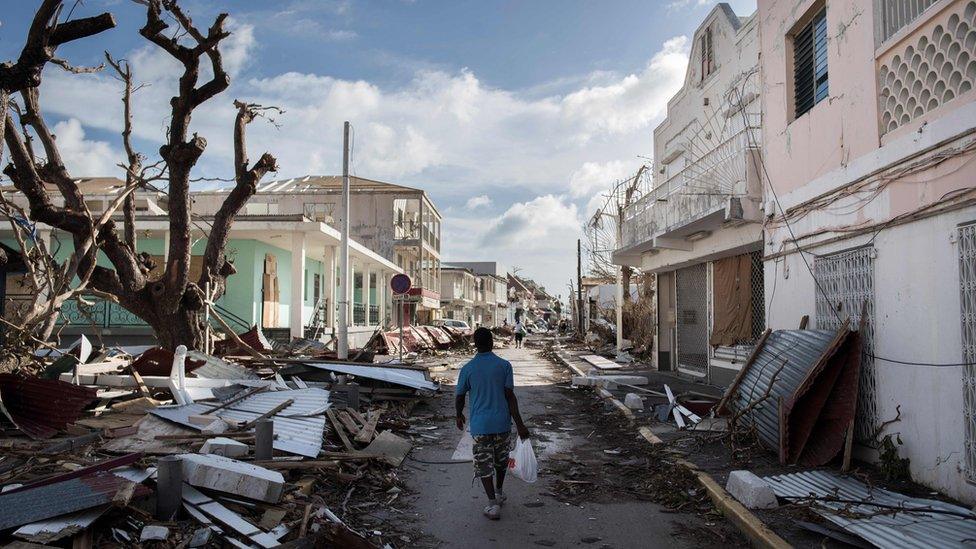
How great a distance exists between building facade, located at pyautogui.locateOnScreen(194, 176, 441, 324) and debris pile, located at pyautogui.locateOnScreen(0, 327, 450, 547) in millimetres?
26250

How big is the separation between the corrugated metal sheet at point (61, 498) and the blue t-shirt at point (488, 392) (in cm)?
271

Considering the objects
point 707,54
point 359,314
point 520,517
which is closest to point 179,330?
point 520,517

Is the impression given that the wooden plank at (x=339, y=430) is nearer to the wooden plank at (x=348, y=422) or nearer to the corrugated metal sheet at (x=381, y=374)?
the wooden plank at (x=348, y=422)

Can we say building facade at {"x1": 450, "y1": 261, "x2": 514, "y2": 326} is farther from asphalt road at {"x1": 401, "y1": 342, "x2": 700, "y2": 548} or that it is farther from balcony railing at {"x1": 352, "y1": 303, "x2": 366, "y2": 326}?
asphalt road at {"x1": 401, "y1": 342, "x2": 700, "y2": 548}

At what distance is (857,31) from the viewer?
7.64 metres

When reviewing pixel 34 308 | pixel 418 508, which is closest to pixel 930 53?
pixel 418 508

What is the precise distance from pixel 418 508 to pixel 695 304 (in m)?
13.1

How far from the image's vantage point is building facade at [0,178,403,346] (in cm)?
2103

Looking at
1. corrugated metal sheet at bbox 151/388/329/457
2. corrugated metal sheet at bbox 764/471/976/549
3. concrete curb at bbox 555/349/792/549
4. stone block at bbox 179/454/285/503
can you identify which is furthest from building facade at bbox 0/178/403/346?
corrugated metal sheet at bbox 764/471/976/549

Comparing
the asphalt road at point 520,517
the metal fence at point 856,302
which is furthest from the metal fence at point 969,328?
the asphalt road at point 520,517

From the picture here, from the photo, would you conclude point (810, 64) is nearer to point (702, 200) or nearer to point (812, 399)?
point (702, 200)

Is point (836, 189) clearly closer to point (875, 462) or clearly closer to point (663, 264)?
point (875, 462)

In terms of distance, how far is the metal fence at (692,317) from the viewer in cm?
1675

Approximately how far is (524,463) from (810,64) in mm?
7236
